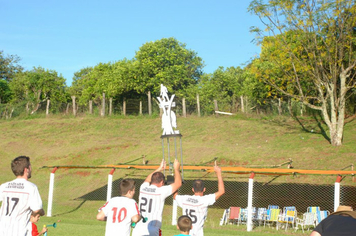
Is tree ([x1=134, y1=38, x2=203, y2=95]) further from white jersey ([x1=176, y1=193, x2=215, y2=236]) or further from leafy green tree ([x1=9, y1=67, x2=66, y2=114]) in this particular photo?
white jersey ([x1=176, y1=193, x2=215, y2=236])

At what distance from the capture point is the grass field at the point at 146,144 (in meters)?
23.2

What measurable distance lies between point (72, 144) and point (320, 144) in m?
16.7

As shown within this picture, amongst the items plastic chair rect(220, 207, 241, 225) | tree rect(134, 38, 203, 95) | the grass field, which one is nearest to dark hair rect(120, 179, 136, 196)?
the grass field

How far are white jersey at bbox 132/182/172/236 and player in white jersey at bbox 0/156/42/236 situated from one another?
66.8 inches

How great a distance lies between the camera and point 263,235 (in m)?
14.3

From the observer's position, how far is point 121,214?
228 inches

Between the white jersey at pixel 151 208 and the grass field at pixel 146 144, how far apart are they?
9.21 metres

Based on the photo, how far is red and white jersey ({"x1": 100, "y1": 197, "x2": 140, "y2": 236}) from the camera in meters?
5.78

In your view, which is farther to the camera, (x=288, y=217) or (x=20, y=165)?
(x=288, y=217)

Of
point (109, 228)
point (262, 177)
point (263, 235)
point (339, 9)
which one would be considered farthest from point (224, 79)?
point (109, 228)

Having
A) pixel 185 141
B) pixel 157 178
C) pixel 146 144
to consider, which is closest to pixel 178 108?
pixel 185 141

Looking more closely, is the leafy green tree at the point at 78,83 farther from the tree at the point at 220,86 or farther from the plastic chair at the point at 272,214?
the plastic chair at the point at 272,214

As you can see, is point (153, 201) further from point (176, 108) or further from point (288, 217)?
point (176, 108)

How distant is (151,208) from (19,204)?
6.45 feet
